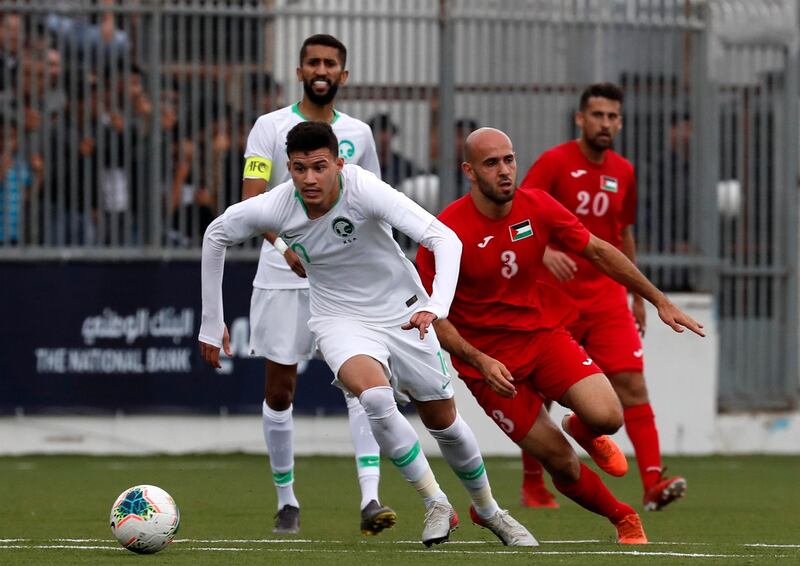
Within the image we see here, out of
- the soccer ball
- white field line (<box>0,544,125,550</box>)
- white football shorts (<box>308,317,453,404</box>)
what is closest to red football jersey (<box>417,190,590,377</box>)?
white football shorts (<box>308,317,453,404</box>)

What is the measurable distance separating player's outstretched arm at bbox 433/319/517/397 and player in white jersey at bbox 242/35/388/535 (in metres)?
1.19

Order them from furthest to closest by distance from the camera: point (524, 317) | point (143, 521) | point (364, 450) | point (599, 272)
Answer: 1. point (599, 272)
2. point (364, 450)
3. point (524, 317)
4. point (143, 521)

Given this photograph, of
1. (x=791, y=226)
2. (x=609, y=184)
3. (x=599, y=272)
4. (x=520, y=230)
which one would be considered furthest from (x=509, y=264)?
(x=791, y=226)

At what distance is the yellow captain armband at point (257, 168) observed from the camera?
8555 millimetres

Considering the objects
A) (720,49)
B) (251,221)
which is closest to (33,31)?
(720,49)

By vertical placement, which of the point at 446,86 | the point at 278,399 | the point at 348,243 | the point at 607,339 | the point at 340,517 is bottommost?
the point at 340,517

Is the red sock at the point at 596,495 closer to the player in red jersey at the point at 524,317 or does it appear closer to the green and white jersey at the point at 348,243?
Answer: the player in red jersey at the point at 524,317

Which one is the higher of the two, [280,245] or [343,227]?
[343,227]

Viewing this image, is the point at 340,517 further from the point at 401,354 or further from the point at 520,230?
the point at 520,230

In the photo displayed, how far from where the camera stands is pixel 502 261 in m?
7.72

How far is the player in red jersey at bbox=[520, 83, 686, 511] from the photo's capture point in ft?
32.0

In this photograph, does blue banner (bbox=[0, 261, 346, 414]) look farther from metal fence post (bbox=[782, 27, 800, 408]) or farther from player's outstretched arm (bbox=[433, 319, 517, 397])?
player's outstretched arm (bbox=[433, 319, 517, 397])

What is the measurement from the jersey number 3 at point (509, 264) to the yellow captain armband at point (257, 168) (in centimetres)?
151

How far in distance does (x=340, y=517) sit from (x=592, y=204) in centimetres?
235
